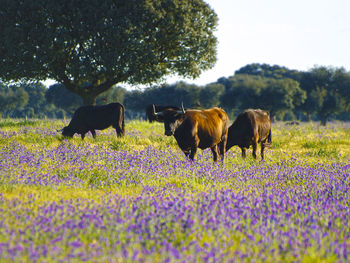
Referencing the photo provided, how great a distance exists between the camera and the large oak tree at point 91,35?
2148cm

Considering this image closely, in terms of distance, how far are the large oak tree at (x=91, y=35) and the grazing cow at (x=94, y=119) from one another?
8412 mm

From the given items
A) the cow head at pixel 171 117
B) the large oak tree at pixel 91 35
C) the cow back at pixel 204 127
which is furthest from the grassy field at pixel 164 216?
the large oak tree at pixel 91 35

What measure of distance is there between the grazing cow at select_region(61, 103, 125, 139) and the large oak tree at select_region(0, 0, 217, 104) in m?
8.41

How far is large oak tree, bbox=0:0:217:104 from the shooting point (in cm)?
2148

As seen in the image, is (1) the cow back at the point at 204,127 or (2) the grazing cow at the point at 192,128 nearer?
(2) the grazing cow at the point at 192,128

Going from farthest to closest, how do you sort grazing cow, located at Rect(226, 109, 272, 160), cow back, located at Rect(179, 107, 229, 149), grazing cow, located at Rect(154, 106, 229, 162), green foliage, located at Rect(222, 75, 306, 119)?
1. green foliage, located at Rect(222, 75, 306, 119)
2. grazing cow, located at Rect(226, 109, 272, 160)
3. cow back, located at Rect(179, 107, 229, 149)
4. grazing cow, located at Rect(154, 106, 229, 162)

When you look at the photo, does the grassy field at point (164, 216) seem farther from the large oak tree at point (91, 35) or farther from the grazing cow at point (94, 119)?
the large oak tree at point (91, 35)

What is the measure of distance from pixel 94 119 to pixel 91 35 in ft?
33.7

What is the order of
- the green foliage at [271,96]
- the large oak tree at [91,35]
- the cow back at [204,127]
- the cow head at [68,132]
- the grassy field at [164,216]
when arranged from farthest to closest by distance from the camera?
the green foliage at [271,96]
the large oak tree at [91,35]
the cow head at [68,132]
the cow back at [204,127]
the grassy field at [164,216]

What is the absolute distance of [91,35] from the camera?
2222 centimetres

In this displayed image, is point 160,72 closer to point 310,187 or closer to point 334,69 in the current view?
point 310,187

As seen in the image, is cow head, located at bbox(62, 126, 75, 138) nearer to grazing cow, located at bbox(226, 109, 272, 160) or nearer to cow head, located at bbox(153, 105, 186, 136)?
cow head, located at bbox(153, 105, 186, 136)

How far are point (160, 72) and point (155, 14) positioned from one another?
15.6 feet

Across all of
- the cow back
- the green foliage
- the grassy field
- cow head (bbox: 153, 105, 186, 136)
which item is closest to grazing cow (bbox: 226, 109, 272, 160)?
the cow back
